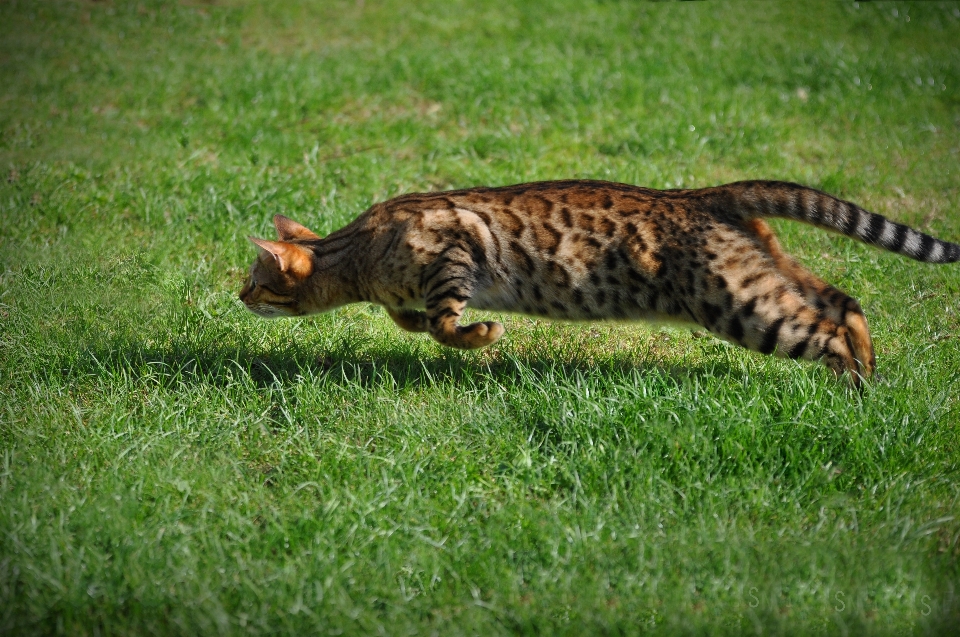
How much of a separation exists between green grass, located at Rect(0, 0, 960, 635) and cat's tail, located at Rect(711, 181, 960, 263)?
757 millimetres

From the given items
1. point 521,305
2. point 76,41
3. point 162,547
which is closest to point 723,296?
point 521,305

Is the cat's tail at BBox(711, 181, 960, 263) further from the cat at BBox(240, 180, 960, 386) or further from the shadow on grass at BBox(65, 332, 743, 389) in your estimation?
the shadow on grass at BBox(65, 332, 743, 389)

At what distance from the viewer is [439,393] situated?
527cm

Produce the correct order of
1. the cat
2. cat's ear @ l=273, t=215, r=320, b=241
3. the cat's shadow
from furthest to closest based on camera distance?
cat's ear @ l=273, t=215, r=320, b=241 < the cat's shadow < the cat

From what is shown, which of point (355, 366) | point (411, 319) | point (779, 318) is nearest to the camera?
point (779, 318)

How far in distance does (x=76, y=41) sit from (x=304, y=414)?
27.8 feet

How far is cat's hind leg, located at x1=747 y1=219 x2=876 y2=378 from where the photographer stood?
16.3 feet

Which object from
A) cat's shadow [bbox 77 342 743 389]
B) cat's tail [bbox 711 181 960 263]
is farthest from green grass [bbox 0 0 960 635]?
cat's tail [bbox 711 181 960 263]

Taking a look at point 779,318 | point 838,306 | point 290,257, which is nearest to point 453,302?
point 290,257

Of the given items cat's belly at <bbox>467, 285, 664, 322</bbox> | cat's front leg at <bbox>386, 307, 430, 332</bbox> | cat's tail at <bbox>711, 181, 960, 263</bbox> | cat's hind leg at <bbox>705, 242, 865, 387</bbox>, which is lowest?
cat's front leg at <bbox>386, 307, 430, 332</bbox>

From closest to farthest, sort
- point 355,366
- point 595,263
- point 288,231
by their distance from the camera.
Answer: point 595,263 < point 355,366 < point 288,231

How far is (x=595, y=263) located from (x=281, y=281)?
1957 mm

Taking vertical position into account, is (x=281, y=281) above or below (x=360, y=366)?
above

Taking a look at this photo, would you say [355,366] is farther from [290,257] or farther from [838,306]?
[838,306]
